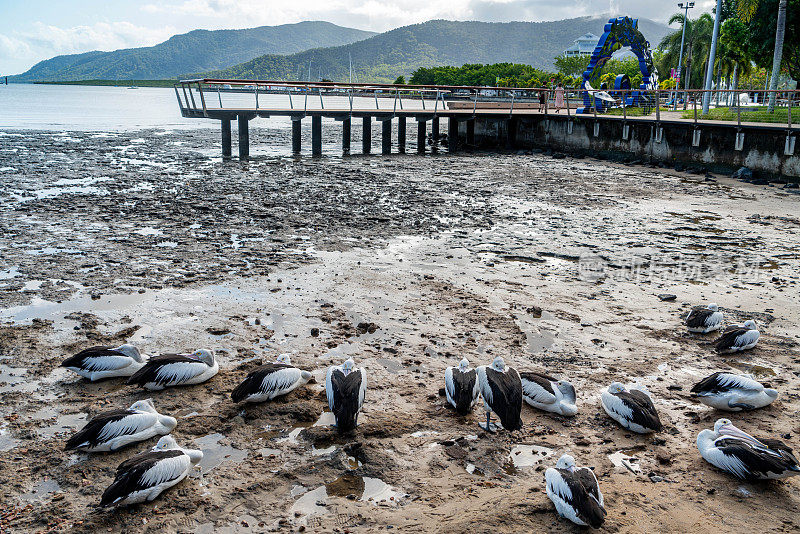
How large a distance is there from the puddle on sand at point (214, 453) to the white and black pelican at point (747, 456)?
352 cm

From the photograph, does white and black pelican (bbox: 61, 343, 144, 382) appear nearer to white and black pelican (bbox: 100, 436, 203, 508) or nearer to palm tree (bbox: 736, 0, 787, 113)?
white and black pelican (bbox: 100, 436, 203, 508)

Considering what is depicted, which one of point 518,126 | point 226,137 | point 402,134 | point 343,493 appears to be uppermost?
point 518,126

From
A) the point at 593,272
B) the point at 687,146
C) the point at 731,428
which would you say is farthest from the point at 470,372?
the point at 687,146

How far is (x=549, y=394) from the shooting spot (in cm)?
556

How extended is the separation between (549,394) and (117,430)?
137 inches

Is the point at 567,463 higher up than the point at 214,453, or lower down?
higher up

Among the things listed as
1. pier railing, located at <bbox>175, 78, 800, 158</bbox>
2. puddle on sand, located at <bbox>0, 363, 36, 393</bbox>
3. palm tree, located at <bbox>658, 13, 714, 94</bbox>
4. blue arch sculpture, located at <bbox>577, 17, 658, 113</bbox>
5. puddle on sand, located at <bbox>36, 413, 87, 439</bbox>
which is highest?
palm tree, located at <bbox>658, 13, 714, 94</bbox>

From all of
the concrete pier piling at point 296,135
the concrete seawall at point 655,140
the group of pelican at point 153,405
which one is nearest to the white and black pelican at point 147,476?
the group of pelican at point 153,405

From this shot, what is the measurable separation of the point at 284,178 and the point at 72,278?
36.2 ft

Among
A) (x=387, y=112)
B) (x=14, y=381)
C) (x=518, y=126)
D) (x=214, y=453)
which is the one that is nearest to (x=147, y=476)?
(x=214, y=453)

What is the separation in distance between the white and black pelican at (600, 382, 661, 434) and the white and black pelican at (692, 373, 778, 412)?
2.08 feet

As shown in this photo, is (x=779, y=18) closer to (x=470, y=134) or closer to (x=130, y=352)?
(x=470, y=134)

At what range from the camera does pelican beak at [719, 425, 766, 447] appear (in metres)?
4.70

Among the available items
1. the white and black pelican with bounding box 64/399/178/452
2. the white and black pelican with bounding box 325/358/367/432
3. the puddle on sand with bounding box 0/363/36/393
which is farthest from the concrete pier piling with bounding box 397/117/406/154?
the white and black pelican with bounding box 64/399/178/452
